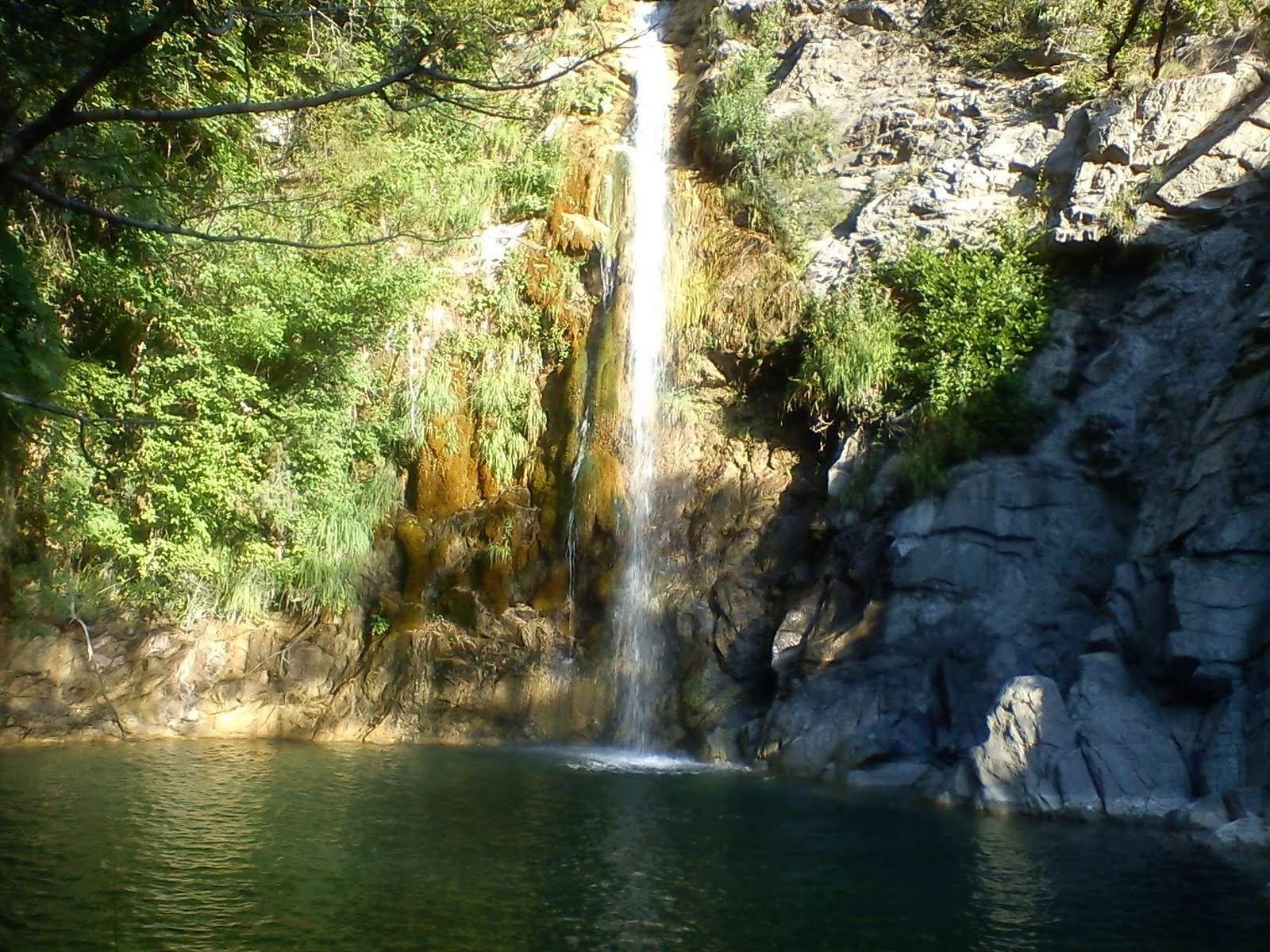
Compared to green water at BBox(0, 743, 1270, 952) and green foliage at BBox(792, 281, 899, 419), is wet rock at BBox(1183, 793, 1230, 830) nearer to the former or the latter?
green water at BBox(0, 743, 1270, 952)

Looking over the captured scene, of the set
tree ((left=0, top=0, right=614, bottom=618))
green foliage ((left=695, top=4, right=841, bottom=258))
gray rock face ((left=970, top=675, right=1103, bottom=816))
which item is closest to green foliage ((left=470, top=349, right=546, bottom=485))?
tree ((left=0, top=0, right=614, bottom=618))

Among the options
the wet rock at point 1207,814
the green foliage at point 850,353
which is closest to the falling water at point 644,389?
the green foliage at point 850,353

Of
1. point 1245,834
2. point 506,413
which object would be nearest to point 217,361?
point 506,413

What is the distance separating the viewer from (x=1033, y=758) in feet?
31.3

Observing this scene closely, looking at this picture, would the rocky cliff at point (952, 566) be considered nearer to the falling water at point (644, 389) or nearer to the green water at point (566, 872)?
the falling water at point (644, 389)

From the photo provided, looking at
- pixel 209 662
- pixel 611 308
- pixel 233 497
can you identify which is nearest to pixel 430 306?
pixel 611 308

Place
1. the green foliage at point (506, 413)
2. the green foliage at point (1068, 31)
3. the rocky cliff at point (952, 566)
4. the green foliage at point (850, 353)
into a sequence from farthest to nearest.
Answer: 1. the green foliage at point (506, 413)
2. the green foliage at point (1068, 31)
3. the green foliage at point (850, 353)
4. the rocky cliff at point (952, 566)

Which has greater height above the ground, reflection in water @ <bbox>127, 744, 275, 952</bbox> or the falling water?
the falling water

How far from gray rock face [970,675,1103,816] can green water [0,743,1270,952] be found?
1.03ft

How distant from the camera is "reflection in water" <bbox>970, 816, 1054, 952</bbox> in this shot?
6.28 metres

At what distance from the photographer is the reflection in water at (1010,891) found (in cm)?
628

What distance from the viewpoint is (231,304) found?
13852 mm

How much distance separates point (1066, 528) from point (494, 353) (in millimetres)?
8520

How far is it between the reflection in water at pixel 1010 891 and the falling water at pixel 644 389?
5710 millimetres
